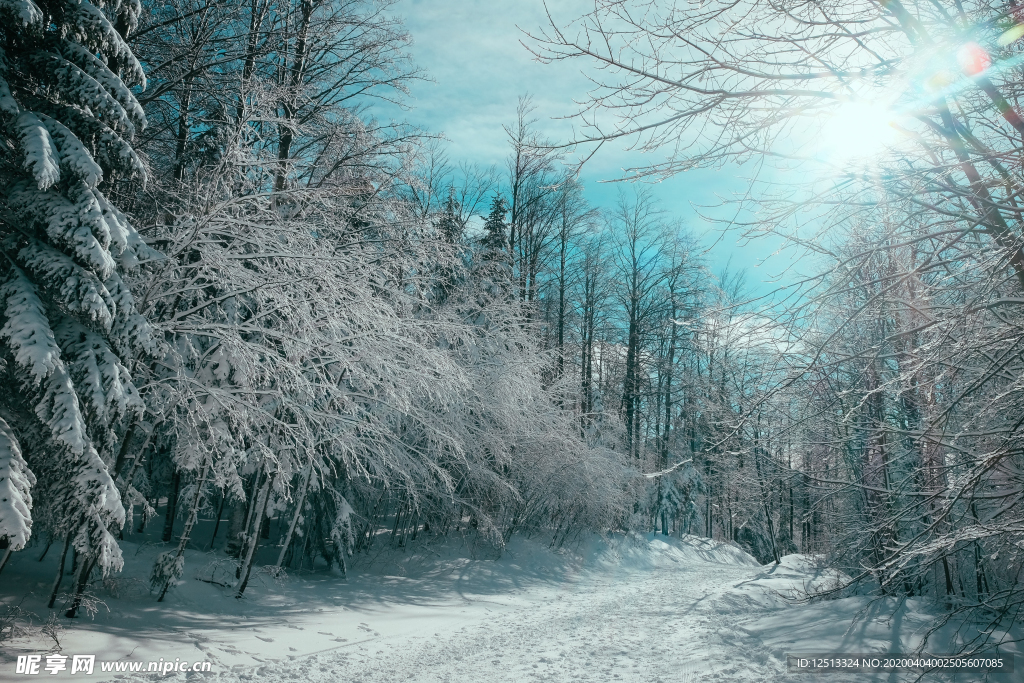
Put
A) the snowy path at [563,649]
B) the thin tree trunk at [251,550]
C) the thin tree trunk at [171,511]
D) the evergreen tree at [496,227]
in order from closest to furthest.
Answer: the snowy path at [563,649]
the thin tree trunk at [251,550]
the thin tree trunk at [171,511]
the evergreen tree at [496,227]

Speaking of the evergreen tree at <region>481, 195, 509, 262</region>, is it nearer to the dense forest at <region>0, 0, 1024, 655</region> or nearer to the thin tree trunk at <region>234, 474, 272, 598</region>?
the dense forest at <region>0, 0, 1024, 655</region>

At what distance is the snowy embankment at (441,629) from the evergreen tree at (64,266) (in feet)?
4.91

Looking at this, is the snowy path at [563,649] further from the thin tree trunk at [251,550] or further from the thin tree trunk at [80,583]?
the thin tree trunk at [80,583]

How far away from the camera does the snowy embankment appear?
586 cm

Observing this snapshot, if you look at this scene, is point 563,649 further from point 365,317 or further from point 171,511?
point 171,511

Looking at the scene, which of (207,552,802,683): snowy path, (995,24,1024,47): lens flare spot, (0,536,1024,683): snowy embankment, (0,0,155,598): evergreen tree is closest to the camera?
(995,24,1024,47): lens flare spot

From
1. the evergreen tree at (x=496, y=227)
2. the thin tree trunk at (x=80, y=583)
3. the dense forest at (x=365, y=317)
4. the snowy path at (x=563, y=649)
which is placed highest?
the evergreen tree at (x=496, y=227)

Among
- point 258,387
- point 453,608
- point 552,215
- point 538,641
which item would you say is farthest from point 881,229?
point 552,215

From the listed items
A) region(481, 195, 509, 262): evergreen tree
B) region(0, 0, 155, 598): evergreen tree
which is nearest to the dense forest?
region(0, 0, 155, 598): evergreen tree

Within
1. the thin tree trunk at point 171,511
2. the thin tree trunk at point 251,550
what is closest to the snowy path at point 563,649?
the thin tree trunk at point 251,550

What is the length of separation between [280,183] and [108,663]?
8.80 metres

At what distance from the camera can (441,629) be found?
812 centimetres

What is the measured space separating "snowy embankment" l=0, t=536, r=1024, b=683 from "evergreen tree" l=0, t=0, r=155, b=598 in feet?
4.91

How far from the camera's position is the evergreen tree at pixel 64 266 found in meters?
5.06
